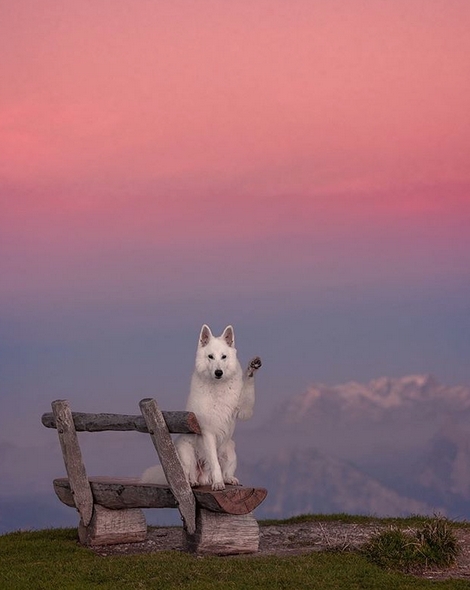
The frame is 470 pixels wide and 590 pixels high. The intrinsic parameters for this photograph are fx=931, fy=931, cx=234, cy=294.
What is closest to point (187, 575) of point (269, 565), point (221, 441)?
point (269, 565)

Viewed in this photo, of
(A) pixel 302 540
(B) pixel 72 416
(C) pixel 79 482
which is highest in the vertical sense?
(B) pixel 72 416

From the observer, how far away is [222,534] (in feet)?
45.0

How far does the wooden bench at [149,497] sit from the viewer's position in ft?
44.4

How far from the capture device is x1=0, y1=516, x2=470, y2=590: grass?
11844 mm

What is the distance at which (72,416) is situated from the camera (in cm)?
1553

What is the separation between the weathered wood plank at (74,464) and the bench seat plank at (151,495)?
160 millimetres

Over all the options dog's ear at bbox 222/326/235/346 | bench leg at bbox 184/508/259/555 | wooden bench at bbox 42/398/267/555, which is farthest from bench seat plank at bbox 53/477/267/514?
dog's ear at bbox 222/326/235/346

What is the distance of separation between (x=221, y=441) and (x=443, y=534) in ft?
11.5

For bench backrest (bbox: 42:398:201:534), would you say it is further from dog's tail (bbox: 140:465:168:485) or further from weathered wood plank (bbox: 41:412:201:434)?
dog's tail (bbox: 140:465:168:485)

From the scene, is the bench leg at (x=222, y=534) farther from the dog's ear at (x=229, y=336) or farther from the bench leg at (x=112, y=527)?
the dog's ear at (x=229, y=336)

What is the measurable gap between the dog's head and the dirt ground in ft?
8.92

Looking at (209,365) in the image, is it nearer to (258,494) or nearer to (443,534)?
(258,494)

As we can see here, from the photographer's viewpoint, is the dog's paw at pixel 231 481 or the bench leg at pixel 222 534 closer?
the bench leg at pixel 222 534

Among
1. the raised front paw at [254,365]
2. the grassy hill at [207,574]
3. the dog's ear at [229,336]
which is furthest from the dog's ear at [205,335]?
the grassy hill at [207,574]
